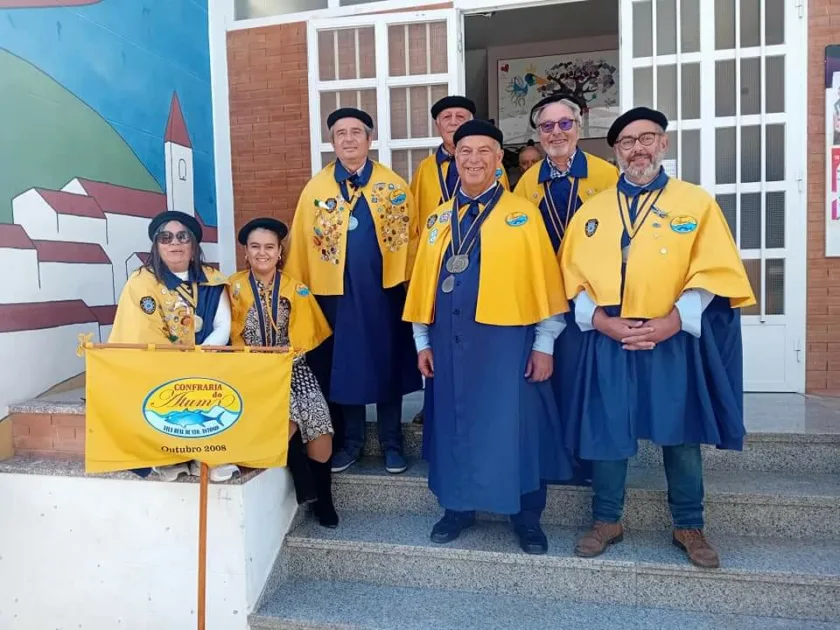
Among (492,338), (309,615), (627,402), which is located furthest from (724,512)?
(309,615)

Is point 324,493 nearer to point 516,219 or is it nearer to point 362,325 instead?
point 362,325

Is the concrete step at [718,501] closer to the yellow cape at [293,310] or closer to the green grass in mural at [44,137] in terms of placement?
the yellow cape at [293,310]

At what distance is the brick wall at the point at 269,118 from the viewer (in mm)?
4770

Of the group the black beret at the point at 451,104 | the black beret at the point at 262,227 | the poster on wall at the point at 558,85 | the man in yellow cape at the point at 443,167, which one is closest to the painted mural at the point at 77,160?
the black beret at the point at 262,227

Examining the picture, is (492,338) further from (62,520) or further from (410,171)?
(410,171)

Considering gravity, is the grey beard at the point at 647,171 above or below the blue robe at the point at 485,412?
above

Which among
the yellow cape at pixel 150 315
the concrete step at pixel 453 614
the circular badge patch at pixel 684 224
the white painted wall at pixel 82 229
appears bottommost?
the concrete step at pixel 453 614

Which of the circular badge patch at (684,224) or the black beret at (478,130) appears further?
the black beret at (478,130)

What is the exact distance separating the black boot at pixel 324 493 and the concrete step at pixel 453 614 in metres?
0.31

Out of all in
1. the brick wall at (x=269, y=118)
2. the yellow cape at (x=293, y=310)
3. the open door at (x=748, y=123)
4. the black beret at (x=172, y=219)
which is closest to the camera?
the black beret at (x=172, y=219)

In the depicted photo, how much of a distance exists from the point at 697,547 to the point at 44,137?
12.1 ft

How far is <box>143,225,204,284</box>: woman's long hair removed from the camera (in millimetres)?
2795

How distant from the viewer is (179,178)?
438 centimetres

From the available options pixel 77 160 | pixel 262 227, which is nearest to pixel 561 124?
pixel 262 227
